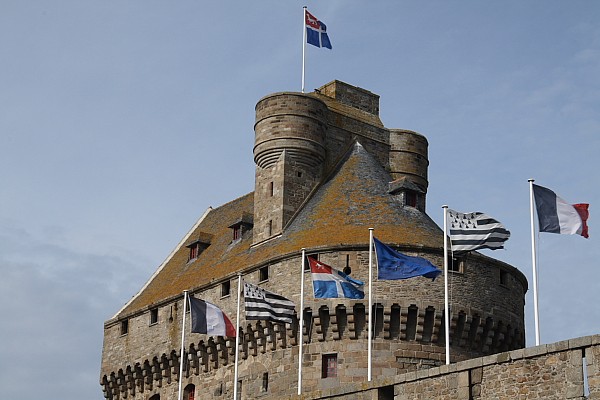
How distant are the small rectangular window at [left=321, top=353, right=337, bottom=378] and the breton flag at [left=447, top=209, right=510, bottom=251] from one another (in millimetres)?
8615

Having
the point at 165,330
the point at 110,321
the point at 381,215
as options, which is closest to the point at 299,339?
the point at 381,215

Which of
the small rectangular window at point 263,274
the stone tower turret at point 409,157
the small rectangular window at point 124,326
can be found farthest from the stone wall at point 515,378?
the small rectangular window at point 124,326

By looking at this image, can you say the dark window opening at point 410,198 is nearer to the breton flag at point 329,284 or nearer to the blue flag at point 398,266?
the breton flag at point 329,284

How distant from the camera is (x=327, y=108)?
150ft

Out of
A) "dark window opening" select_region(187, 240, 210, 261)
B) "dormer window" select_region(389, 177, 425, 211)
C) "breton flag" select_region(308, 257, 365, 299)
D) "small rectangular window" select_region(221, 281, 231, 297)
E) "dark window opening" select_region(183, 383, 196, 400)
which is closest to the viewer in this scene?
"breton flag" select_region(308, 257, 365, 299)

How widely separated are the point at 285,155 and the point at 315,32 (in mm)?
6667

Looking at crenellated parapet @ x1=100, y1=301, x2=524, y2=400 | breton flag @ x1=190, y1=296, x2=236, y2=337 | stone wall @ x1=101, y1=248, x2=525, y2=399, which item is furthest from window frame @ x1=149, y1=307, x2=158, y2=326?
breton flag @ x1=190, y1=296, x2=236, y2=337

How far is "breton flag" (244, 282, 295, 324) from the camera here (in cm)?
3509

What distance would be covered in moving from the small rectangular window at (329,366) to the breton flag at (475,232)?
8.62 m

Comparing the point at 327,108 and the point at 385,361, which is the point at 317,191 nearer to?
the point at 327,108

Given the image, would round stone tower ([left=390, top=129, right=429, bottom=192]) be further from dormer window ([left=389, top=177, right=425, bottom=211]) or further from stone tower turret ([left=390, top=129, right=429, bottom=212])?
dormer window ([left=389, top=177, right=425, bottom=211])

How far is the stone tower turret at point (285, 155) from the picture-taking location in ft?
143

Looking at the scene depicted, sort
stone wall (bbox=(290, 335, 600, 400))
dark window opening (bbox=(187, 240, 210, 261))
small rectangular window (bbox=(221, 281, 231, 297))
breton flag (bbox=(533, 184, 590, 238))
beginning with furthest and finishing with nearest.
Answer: dark window opening (bbox=(187, 240, 210, 261))
small rectangular window (bbox=(221, 281, 231, 297))
breton flag (bbox=(533, 184, 590, 238))
stone wall (bbox=(290, 335, 600, 400))

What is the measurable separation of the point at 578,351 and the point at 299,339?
51.9 ft
